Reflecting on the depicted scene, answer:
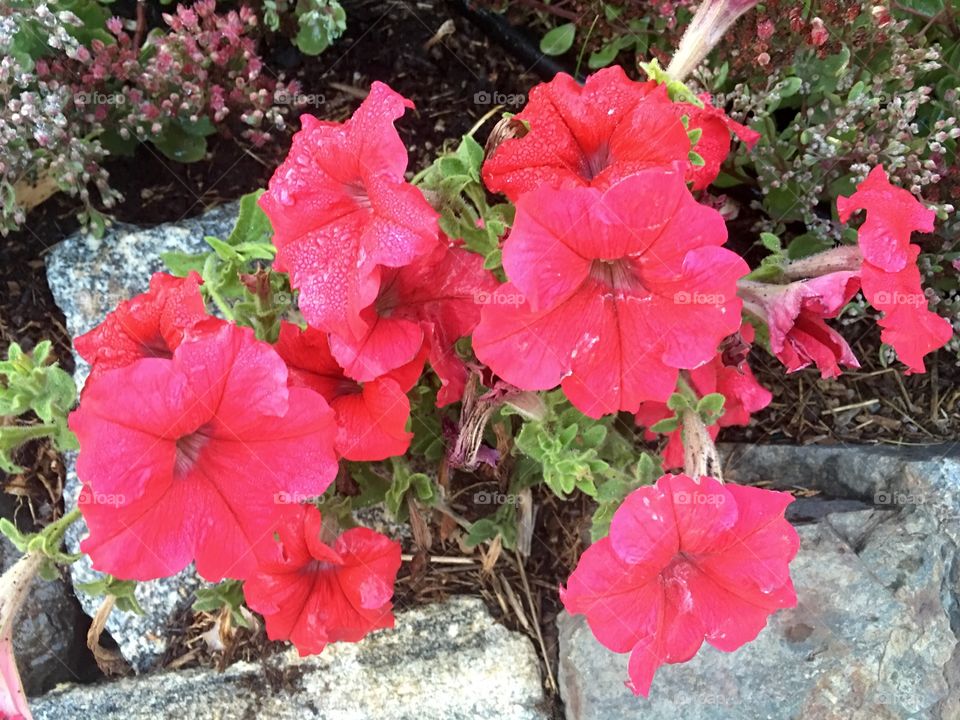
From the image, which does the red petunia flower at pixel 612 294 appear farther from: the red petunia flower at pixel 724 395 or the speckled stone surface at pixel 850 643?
the speckled stone surface at pixel 850 643

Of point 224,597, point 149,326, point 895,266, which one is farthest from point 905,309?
point 224,597

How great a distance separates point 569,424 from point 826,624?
0.77 meters

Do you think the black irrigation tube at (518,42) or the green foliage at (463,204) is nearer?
the green foliage at (463,204)

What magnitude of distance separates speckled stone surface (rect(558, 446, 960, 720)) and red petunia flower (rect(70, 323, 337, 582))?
1.02 m

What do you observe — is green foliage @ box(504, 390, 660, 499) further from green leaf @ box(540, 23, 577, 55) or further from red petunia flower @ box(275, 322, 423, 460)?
green leaf @ box(540, 23, 577, 55)

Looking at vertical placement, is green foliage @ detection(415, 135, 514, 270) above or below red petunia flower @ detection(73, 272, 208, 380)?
above

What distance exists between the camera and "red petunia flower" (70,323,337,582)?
130cm

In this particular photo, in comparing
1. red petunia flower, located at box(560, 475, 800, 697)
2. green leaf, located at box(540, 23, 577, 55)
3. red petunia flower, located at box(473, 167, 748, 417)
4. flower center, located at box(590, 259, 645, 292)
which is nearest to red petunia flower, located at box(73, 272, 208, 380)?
red petunia flower, located at box(473, 167, 748, 417)

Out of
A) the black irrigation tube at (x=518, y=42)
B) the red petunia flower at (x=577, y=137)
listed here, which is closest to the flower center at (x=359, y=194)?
the red petunia flower at (x=577, y=137)

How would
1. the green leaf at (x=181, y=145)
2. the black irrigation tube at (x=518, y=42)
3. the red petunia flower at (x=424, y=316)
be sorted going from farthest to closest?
the black irrigation tube at (x=518, y=42) → the green leaf at (x=181, y=145) → the red petunia flower at (x=424, y=316)

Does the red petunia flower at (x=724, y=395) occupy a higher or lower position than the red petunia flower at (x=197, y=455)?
lower

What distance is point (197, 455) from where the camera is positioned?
4.77ft

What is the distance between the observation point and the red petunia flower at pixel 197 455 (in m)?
1.30

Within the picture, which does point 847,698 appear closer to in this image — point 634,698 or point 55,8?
point 634,698
